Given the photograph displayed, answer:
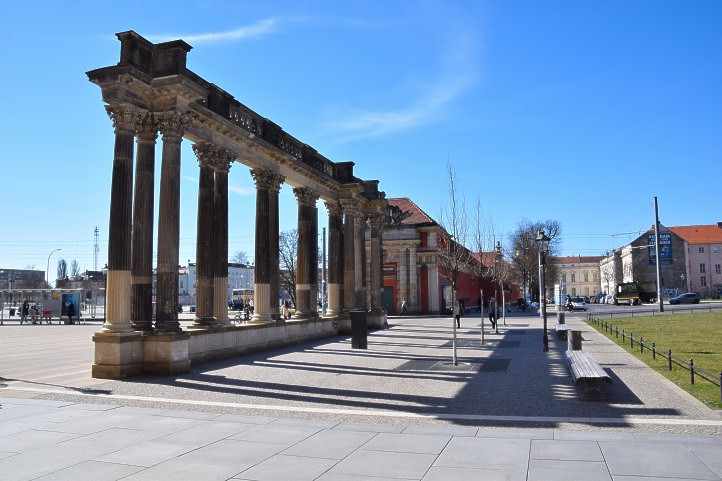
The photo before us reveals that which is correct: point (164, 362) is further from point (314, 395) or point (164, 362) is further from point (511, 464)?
point (511, 464)

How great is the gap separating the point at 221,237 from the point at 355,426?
11.9 m

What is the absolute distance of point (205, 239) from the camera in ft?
59.6

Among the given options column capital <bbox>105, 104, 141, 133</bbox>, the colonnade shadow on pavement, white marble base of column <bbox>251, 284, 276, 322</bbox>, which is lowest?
the colonnade shadow on pavement

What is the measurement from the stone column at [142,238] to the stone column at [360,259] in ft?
52.7

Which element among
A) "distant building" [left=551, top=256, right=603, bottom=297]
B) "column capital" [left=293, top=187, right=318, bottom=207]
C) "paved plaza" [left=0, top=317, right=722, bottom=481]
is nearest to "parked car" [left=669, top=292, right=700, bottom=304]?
"column capital" [left=293, top=187, right=318, bottom=207]

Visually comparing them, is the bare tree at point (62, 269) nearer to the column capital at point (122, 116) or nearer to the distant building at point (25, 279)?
the distant building at point (25, 279)

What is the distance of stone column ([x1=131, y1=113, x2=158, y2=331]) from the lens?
15.1 metres

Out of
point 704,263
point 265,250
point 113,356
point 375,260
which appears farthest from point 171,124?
point 704,263

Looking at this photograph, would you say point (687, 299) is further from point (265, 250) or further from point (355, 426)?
point (355, 426)

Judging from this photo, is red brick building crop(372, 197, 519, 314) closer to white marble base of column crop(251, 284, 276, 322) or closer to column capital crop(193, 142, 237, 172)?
white marble base of column crop(251, 284, 276, 322)

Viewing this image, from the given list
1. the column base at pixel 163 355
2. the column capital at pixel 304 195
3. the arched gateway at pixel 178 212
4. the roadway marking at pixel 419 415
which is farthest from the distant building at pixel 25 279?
the roadway marking at pixel 419 415

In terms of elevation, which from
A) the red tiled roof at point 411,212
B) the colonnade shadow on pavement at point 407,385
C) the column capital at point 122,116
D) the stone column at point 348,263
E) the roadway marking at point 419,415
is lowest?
the colonnade shadow on pavement at point 407,385

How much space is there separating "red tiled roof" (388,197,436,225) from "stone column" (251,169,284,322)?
102 feet

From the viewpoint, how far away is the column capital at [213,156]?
18.4 meters
